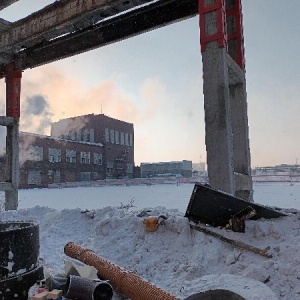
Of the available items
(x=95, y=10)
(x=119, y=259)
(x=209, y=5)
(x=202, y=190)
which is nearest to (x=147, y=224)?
(x=119, y=259)

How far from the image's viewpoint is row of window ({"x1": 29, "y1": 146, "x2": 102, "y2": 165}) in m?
38.9

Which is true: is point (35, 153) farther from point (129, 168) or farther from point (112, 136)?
point (129, 168)

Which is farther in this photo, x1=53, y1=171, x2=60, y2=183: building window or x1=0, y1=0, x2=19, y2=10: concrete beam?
x1=53, y1=171, x2=60, y2=183: building window

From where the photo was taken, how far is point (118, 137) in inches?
2114

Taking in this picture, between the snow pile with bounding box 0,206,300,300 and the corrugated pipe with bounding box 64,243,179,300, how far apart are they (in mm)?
171

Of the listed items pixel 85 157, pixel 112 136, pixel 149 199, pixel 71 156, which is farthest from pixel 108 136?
pixel 149 199

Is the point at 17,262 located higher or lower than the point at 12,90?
lower

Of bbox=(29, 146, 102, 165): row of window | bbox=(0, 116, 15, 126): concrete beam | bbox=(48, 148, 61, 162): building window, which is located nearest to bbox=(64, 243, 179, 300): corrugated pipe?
bbox=(0, 116, 15, 126): concrete beam

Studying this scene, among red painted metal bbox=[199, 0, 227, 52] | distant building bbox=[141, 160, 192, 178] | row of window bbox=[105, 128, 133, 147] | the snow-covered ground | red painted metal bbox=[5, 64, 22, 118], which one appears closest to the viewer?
red painted metal bbox=[199, 0, 227, 52]

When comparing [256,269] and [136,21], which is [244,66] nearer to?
[136,21]

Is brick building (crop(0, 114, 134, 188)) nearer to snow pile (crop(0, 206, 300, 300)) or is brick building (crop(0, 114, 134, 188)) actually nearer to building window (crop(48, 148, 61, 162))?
building window (crop(48, 148, 61, 162))

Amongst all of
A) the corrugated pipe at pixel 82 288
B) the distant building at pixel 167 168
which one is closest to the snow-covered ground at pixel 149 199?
the corrugated pipe at pixel 82 288

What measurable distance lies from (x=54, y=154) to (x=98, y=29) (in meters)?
36.7

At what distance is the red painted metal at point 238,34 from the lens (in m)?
6.09
